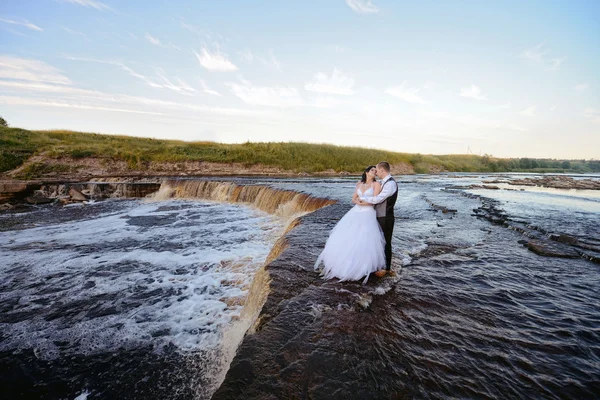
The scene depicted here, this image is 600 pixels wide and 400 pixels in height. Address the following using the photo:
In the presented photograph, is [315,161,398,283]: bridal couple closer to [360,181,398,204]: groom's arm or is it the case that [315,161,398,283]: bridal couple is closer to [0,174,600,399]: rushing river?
[360,181,398,204]: groom's arm

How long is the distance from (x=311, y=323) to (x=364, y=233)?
2.00m

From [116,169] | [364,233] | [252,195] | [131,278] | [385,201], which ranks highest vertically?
→ [385,201]

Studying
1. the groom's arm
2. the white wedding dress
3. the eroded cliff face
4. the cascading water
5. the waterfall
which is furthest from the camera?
the eroded cliff face

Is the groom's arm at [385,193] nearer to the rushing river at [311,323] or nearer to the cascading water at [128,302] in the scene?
the rushing river at [311,323]

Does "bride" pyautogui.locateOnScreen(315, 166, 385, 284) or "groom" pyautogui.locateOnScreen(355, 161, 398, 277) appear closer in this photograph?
"groom" pyautogui.locateOnScreen(355, 161, 398, 277)

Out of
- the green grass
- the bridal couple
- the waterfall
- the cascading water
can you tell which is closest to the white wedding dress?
the bridal couple

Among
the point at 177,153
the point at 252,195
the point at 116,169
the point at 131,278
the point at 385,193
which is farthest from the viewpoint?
the point at 177,153

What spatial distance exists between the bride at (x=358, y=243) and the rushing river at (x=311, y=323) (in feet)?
0.99

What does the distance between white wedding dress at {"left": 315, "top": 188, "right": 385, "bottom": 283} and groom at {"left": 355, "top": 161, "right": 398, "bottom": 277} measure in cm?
13

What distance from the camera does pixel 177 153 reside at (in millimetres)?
42188

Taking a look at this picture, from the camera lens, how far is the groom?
4.97 meters

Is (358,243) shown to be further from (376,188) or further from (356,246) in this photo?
(376,188)

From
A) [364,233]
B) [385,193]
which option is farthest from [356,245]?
[385,193]

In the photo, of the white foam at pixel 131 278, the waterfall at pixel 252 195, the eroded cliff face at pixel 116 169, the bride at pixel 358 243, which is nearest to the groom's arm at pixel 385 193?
the bride at pixel 358 243
